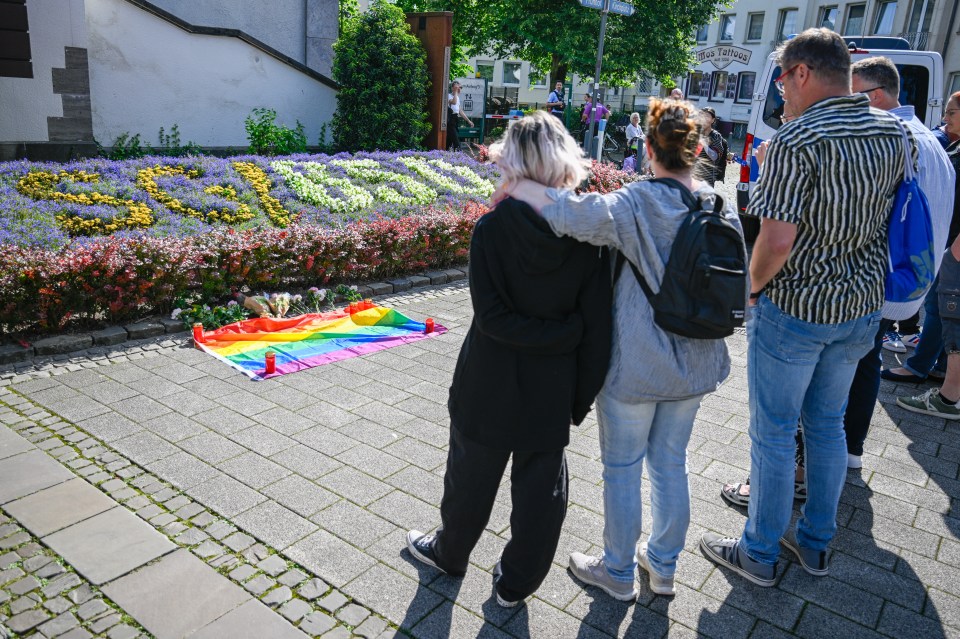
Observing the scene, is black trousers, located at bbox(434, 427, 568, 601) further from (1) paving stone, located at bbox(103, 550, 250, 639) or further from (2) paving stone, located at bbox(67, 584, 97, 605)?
(2) paving stone, located at bbox(67, 584, 97, 605)

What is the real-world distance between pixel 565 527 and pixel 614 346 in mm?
1300

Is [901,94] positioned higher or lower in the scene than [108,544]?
higher

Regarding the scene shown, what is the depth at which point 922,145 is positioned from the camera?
326 cm

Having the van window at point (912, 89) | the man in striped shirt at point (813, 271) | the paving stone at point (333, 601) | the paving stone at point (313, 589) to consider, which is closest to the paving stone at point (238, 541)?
the paving stone at point (313, 589)

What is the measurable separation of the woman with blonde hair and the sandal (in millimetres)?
1032

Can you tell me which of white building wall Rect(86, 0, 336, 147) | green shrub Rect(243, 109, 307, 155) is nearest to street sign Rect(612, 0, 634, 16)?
white building wall Rect(86, 0, 336, 147)

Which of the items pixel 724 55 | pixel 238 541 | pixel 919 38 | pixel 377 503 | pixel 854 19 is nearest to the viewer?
pixel 238 541

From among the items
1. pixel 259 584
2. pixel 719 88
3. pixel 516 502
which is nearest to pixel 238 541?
pixel 259 584

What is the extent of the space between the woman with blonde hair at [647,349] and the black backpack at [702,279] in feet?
0.14

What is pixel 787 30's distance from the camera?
41125 millimetres

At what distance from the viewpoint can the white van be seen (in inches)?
397

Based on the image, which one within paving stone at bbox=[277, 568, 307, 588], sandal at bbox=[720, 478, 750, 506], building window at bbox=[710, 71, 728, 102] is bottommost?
paving stone at bbox=[277, 568, 307, 588]

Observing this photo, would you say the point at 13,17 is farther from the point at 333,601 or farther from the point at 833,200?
the point at 833,200

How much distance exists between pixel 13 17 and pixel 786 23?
1620 inches
